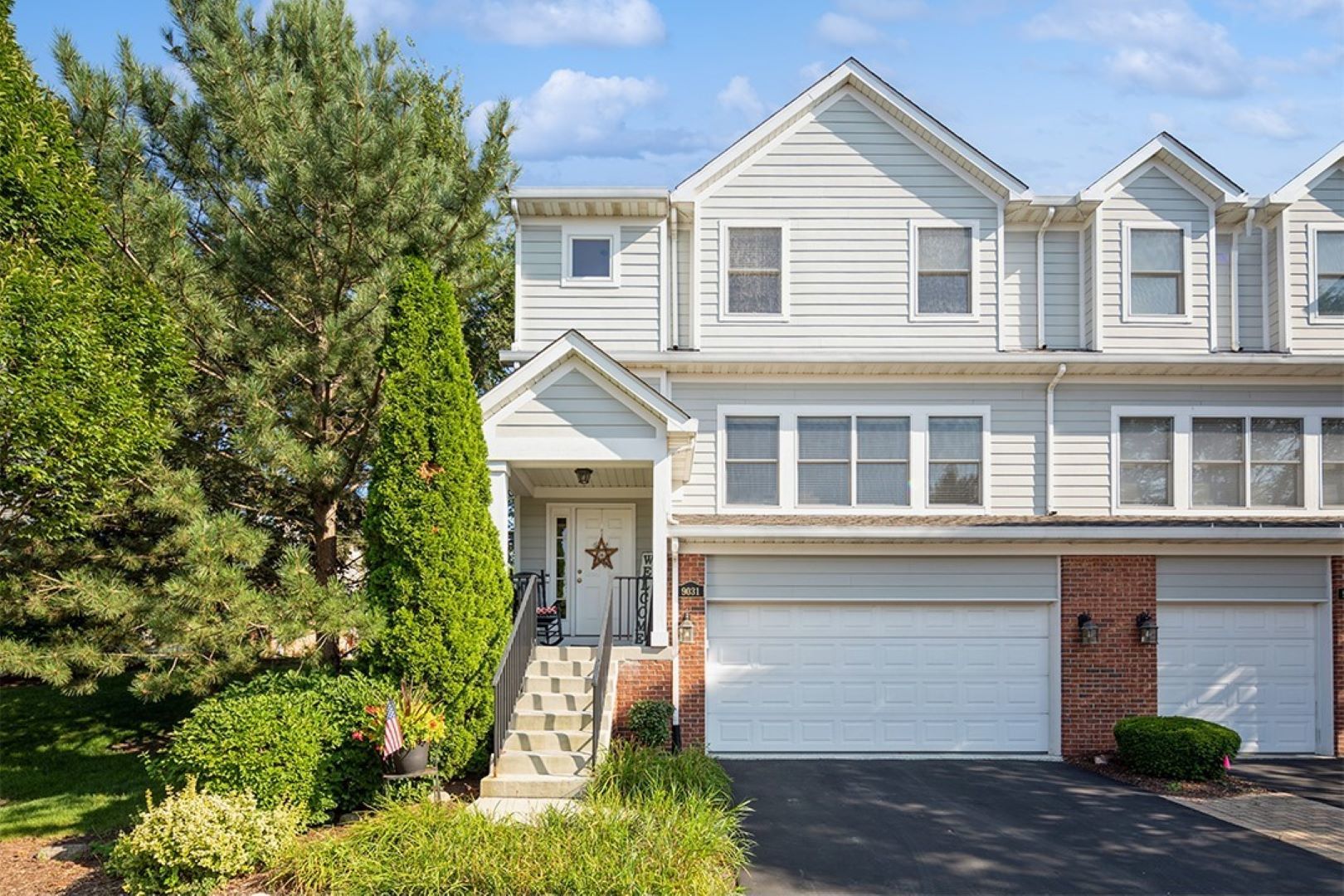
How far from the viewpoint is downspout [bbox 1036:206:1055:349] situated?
44.9 feet

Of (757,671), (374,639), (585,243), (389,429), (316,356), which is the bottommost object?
(757,671)

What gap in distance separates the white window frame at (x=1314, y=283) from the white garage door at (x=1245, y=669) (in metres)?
4.14

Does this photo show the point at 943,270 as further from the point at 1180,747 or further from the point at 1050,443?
the point at 1180,747

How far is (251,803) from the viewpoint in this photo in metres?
8.03

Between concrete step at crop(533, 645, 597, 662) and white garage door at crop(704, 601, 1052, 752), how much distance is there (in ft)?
6.27

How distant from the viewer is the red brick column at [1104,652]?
1267 cm

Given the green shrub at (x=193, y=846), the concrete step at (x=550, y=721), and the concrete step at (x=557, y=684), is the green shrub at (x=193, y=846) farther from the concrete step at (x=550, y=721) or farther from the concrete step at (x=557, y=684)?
the concrete step at (x=557, y=684)

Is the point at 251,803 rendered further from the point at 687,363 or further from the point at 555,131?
the point at 555,131

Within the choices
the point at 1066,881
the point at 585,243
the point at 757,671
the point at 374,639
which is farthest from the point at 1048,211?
the point at 374,639

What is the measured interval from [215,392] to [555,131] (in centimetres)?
759

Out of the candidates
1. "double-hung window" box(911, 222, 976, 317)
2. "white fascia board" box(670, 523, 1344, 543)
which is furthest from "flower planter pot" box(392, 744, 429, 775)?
"double-hung window" box(911, 222, 976, 317)

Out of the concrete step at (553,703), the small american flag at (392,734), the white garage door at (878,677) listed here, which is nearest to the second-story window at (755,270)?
the white garage door at (878,677)

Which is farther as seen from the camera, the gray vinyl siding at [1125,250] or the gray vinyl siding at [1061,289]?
the gray vinyl siding at [1061,289]

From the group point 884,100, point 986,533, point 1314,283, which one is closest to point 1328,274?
point 1314,283
